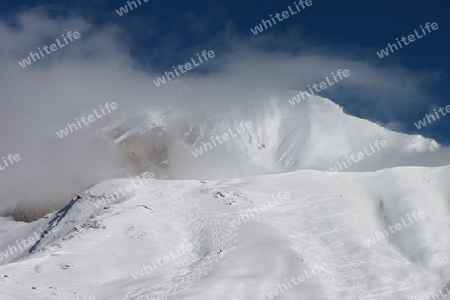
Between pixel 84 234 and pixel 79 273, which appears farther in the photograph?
pixel 84 234

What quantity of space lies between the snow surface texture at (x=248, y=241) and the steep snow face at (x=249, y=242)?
0.12 meters

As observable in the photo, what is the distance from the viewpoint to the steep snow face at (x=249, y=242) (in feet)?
112

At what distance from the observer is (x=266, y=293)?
1334 inches

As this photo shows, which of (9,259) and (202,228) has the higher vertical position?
(9,259)

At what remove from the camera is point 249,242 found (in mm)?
44125

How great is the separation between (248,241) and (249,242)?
0.96 ft

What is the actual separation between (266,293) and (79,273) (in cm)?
1228

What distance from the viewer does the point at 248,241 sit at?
4441 cm

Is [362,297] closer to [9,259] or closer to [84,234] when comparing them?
[84,234]

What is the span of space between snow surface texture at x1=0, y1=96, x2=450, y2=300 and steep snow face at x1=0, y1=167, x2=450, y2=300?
122 mm

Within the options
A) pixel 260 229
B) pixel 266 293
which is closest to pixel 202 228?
pixel 260 229

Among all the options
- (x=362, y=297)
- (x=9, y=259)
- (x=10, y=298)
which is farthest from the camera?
(x=9, y=259)

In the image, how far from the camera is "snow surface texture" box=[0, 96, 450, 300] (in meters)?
34.0

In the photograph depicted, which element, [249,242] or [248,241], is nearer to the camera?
[249,242]
